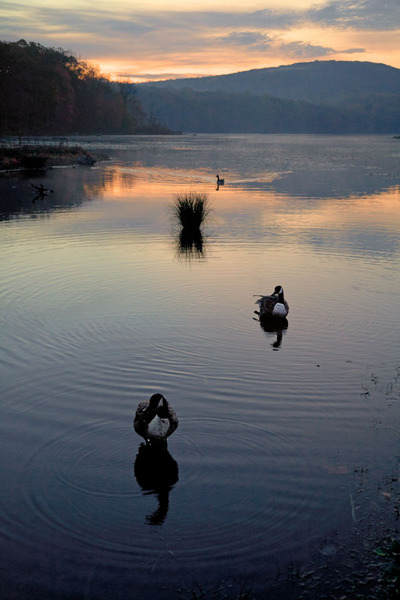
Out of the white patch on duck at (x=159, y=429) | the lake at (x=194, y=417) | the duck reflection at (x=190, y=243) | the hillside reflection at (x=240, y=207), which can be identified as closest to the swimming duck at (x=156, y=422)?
the white patch on duck at (x=159, y=429)

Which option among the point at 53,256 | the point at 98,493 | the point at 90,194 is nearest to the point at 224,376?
the point at 98,493

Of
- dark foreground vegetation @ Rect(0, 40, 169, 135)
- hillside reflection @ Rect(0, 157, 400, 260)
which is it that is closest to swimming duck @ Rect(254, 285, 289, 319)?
hillside reflection @ Rect(0, 157, 400, 260)

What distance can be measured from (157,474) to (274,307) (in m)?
6.76

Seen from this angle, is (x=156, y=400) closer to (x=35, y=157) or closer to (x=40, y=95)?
(x=35, y=157)

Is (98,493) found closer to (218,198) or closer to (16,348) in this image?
(16,348)

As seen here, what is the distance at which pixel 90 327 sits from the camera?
13695 millimetres

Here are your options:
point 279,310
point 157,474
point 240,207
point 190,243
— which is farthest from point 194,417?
point 240,207

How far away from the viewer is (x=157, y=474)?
7816 mm

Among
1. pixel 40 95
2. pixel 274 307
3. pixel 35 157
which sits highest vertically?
pixel 40 95

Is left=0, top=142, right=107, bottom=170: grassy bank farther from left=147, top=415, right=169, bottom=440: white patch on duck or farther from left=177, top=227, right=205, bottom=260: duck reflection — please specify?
left=147, top=415, right=169, bottom=440: white patch on duck

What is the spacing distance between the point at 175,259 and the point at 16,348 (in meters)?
9.82

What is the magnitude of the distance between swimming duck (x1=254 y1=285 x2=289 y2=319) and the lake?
1.32ft

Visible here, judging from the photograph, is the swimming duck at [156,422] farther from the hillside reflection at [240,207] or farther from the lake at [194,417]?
the hillside reflection at [240,207]

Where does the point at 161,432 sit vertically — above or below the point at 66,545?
above
